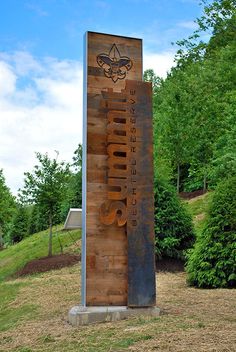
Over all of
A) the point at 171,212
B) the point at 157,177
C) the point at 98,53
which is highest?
the point at 98,53

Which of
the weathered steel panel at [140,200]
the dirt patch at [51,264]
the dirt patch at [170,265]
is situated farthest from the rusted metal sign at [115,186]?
the dirt patch at [51,264]

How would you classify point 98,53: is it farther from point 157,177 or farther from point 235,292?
point 157,177

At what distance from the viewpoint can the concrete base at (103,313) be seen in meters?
6.22

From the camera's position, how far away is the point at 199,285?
854 cm

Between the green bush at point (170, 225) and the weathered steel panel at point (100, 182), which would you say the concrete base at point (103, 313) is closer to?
the weathered steel panel at point (100, 182)

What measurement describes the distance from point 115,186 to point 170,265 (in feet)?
17.7

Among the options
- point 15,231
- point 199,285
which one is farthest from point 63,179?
point 15,231

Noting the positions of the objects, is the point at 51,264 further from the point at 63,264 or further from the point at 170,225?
the point at 170,225

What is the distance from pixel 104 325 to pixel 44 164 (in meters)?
10.6

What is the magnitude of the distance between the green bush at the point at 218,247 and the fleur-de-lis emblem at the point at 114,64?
328cm

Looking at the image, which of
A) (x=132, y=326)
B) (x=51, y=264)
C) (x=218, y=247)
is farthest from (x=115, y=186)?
(x=51, y=264)

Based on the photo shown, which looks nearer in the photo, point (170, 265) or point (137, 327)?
point (137, 327)

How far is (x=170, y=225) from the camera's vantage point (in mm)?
11578

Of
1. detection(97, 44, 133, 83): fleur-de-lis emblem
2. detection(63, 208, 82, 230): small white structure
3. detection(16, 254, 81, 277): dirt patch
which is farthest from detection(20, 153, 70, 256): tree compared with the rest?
detection(97, 44, 133, 83): fleur-de-lis emblem
